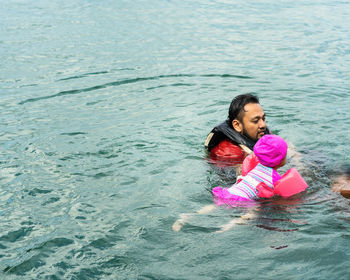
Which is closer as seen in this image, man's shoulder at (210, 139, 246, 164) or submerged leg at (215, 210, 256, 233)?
submerged leg at (215, 210, 256, 233)

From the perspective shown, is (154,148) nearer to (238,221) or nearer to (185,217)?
(185,217)

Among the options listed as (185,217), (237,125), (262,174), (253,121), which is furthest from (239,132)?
(185,217)

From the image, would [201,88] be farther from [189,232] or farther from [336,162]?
[189,232]

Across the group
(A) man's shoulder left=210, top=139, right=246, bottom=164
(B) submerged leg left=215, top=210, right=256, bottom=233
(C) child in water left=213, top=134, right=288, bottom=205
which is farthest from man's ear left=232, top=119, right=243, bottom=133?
(B) submerged leg left=215, top=210, right=256, bottom=233

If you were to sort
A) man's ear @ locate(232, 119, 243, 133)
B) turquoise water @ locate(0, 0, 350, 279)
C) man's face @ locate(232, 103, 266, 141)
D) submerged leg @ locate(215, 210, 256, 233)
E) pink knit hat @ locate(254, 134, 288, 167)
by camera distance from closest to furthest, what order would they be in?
turquoise water @ locate(0, 0, 350, 279), submerged leg @ locate(215, 210, 256, 233), pink knit hat @ locate(254, 134, 288, 167), man's face @ locate(232, 103, 266, 141), man's ear @ locate(232, 119, 243, 133)

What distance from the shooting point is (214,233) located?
420 centimetres

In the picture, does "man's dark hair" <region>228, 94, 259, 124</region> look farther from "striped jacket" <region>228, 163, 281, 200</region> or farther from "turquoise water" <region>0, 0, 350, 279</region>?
"striped jacket" <region>228, 163, 281, 200</region>

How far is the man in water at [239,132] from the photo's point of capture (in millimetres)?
5656

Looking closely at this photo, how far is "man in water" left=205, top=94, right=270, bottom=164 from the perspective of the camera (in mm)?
5656

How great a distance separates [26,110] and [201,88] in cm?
332

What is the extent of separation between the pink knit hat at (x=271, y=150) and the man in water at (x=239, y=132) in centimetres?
84

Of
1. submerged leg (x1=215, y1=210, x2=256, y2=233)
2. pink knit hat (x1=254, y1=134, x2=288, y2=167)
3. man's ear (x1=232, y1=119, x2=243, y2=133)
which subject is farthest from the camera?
man's ear (x1=232, y1=119, x2=243, y2=133)

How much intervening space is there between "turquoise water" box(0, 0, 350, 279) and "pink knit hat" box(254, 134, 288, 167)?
413mm

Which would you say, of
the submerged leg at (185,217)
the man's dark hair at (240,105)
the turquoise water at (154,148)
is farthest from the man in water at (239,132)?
the submerged leg at (185,217)
